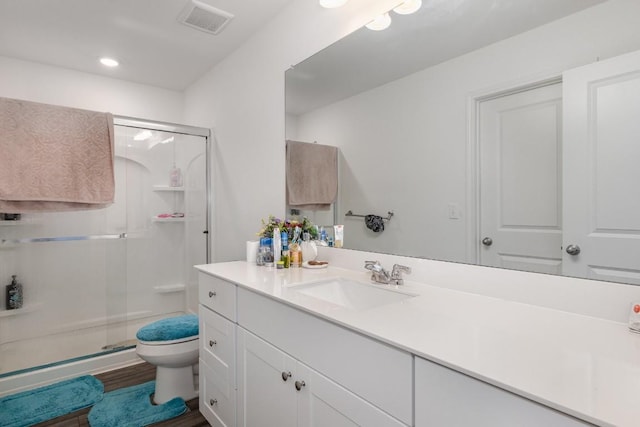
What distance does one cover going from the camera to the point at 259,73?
2354mm

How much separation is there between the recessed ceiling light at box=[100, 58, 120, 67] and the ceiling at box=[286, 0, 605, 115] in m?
1.73

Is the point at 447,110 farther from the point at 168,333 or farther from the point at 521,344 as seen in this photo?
the point at 168,333

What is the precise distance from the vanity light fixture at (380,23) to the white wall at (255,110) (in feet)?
0.12

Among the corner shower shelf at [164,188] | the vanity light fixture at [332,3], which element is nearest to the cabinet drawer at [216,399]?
the corner shower shelf at [164,188]

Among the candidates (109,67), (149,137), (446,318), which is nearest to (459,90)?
(446,318)

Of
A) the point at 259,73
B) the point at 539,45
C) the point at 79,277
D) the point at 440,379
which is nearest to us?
the point at 440,379

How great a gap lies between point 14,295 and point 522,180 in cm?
338

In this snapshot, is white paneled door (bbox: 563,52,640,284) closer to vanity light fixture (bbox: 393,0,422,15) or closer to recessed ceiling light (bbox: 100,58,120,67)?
vanity light fixture (bbox: 393,0,422,15)

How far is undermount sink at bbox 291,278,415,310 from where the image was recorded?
135cm

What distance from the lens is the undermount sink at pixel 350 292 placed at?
135cm

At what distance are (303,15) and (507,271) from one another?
1.74m

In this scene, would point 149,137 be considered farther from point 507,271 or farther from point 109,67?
point 507,271

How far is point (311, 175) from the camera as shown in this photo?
6.43 ft

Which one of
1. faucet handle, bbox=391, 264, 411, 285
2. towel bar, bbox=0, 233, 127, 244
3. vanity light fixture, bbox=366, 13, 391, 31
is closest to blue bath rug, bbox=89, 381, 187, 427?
towel bar, bbox=0, 233, 127, 244
